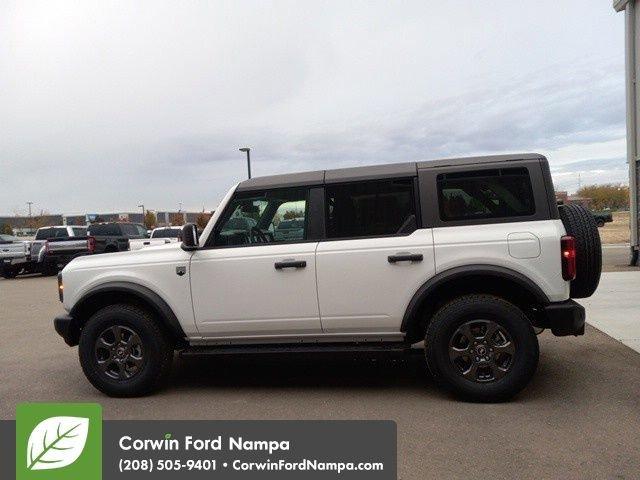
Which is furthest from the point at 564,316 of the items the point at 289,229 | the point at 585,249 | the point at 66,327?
the point at 66,327

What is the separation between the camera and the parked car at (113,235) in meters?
17.4

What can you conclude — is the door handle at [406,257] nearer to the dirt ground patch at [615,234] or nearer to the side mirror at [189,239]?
the side mirror at [189,239]

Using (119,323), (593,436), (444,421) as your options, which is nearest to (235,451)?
(444,421)

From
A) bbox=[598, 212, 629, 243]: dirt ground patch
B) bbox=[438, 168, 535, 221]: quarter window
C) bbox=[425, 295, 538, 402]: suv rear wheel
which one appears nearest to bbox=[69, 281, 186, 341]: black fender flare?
bbox=[425, 295, 538, 402]: suv rear wheel

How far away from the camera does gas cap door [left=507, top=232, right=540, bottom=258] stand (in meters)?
3.97

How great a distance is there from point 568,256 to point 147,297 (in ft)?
11.0

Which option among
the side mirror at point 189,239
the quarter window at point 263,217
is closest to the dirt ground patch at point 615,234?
the quarter window at point 263,217

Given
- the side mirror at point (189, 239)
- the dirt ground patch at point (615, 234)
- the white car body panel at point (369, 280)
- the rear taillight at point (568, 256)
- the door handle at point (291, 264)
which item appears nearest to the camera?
the rear taillight at point (568, 256)

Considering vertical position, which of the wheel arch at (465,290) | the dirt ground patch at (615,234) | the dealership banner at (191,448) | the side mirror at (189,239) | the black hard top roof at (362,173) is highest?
the black hard top roof at (362,173)

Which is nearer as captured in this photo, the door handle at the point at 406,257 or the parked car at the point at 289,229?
the door handle at the point at 406,257

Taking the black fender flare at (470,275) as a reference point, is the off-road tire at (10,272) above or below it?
below

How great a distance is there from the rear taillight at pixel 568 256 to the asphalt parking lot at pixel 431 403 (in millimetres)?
1006

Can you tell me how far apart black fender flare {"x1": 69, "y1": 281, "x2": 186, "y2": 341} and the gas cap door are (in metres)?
2.77

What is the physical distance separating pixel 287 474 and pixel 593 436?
79.1 inches
